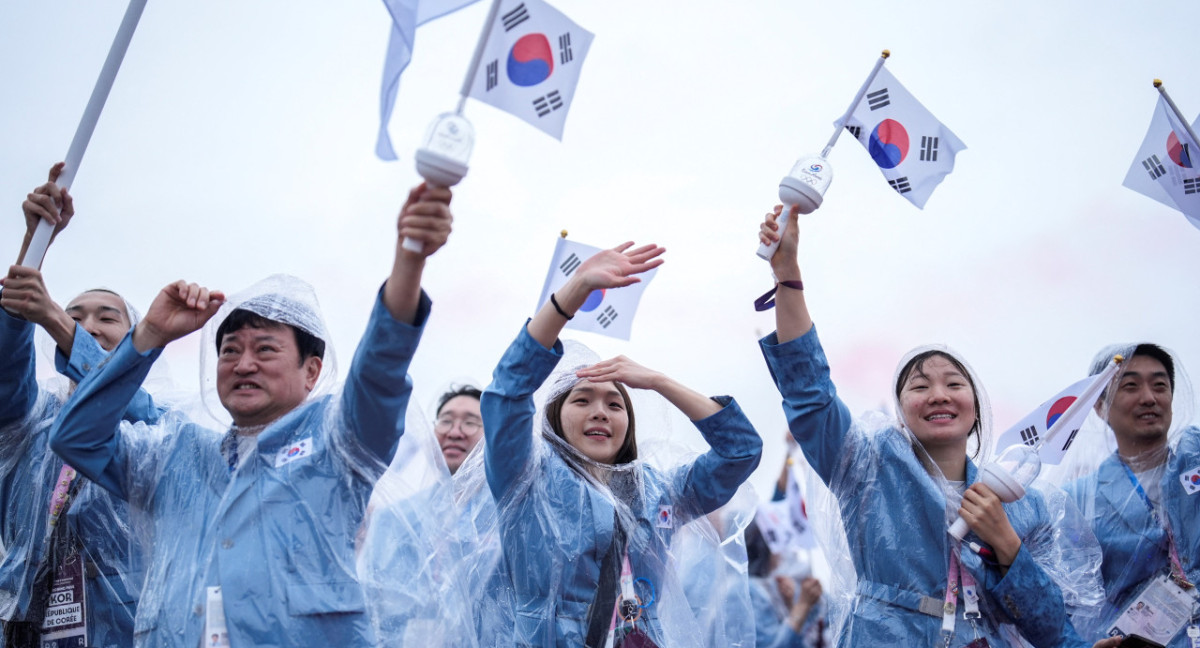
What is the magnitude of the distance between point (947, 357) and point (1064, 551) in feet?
2.78

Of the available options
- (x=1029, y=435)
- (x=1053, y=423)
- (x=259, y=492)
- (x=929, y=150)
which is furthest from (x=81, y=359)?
(x=1053, y=423)

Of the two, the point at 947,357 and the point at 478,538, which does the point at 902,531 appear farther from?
the point at 478,538

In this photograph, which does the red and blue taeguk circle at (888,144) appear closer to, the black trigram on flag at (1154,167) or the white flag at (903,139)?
the white flag at (903,139)

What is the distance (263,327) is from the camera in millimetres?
3340

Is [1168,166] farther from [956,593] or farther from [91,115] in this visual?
[91,115]

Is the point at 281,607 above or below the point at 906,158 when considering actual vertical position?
below

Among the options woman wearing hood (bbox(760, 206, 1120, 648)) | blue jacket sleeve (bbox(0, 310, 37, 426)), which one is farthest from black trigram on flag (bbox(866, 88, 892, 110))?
blue jacket sleeve (bbox(0, 310, 37, 426))

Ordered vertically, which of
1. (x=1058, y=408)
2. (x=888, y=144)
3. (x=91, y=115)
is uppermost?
(x=888, y=144)

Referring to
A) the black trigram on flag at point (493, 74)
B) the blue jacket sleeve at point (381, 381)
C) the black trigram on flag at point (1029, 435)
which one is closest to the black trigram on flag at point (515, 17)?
the black trigram on flag at point (493, 74)

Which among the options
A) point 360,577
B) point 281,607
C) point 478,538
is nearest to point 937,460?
point 478,538

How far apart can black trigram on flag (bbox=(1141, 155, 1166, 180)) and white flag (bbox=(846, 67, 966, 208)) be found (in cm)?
119

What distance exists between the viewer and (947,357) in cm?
395

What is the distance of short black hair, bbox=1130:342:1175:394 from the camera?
460cm

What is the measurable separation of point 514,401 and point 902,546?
4.67 feet
